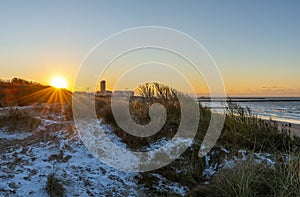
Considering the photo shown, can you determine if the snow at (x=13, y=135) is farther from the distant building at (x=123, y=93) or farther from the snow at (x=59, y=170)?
the distant building at (x=123, y=93)

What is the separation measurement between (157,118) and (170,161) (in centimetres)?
217

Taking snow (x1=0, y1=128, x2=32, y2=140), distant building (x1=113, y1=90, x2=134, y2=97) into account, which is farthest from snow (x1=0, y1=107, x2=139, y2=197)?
distant building (x1=113, y1=90, x2=134, y2=97)

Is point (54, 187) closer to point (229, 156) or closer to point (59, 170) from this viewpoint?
point (59, 170)

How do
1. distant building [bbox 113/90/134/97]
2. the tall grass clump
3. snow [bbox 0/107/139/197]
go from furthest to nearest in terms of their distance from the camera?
distant building [bbox 113/90/134/97] < snow [bbox 0/107/139/197] < the tall grass clump

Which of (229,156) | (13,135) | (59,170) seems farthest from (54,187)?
(229,156)

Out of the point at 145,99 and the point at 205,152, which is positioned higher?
the point at 145,99

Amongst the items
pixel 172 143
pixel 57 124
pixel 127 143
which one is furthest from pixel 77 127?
pixel 172 143

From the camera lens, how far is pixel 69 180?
17.3 ft

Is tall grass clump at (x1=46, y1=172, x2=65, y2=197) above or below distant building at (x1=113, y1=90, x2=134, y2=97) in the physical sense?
below

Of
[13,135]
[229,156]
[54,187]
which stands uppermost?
[13,135]

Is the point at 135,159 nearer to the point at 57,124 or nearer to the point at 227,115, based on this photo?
the point at 57,124

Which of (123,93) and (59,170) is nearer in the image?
(59,170)

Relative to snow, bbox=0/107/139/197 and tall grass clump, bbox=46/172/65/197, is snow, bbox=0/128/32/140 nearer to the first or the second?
snow, bbox=0/107/139/197

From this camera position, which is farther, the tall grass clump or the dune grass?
the tall grass clump
